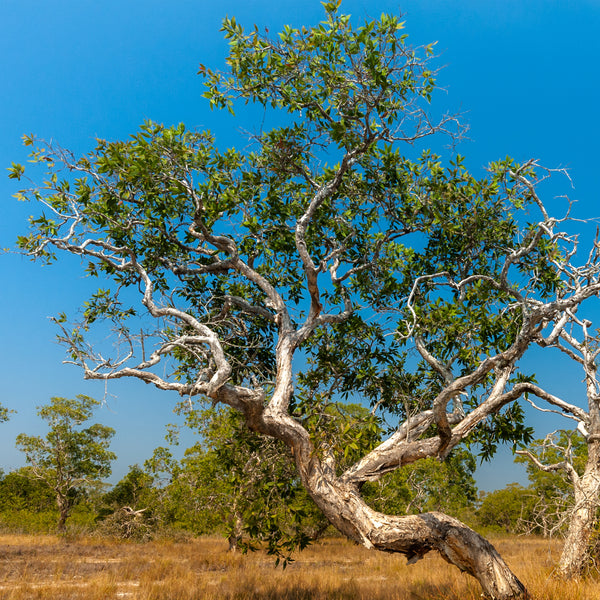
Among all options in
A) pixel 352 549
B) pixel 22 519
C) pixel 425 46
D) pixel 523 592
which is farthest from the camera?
pixel 22 519

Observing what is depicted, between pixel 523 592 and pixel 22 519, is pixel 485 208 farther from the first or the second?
pixel 22 519

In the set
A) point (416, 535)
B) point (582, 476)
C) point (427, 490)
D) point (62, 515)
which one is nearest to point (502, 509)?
point (427, 490)

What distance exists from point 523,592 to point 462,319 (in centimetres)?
462

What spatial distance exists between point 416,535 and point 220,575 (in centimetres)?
1123

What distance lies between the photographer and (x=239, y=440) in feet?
32.6

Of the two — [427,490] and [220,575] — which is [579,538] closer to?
[427,490]

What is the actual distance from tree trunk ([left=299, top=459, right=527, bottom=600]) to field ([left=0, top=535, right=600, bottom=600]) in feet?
2.07

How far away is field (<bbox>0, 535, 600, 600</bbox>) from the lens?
9.83 metres

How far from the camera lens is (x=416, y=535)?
6.71 m

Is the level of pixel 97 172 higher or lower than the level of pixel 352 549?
higher

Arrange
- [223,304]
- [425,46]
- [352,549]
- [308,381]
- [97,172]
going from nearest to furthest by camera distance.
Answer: [425,46]
[97,172]
[308,381]
[223,304]
[352,549]

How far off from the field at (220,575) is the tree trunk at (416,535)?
2.07 feet

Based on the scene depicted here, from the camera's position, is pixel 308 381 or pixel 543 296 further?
pixel 543 296

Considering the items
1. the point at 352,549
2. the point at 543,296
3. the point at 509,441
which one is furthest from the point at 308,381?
the point at 352,549
